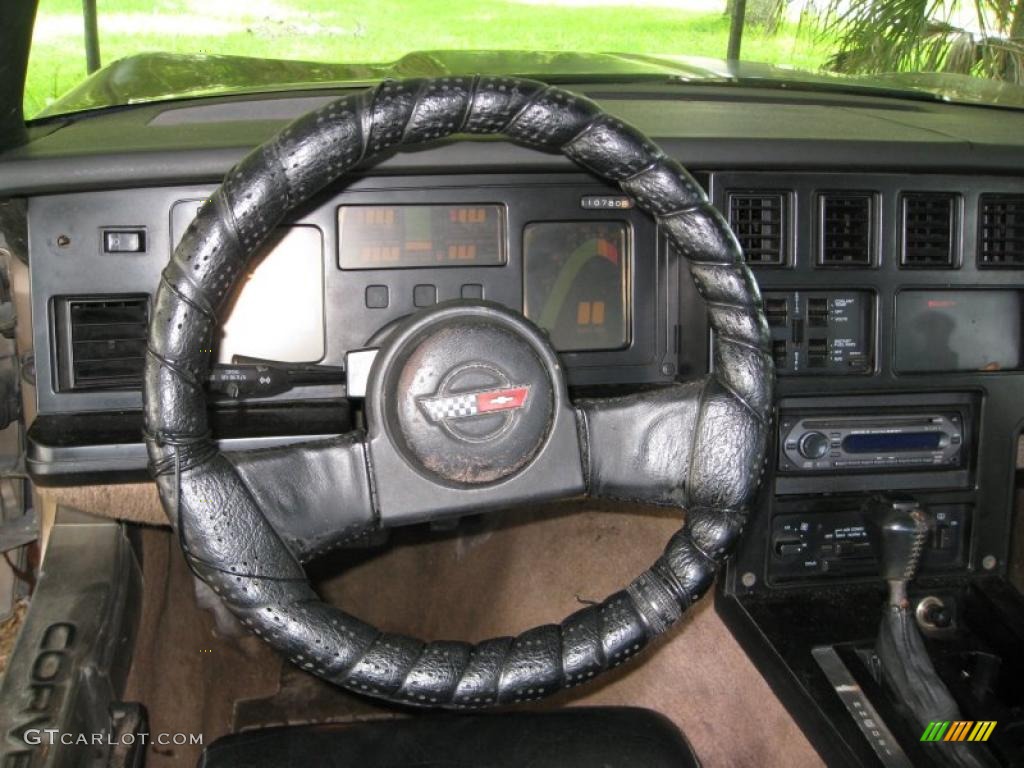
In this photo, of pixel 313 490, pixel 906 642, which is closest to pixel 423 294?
pixel 313 490

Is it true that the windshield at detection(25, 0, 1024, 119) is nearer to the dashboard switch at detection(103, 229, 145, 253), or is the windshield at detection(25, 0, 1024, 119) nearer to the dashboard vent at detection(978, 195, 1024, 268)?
the dashboard switch at detection(103, 229, 145, 253)

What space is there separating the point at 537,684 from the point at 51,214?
103cm

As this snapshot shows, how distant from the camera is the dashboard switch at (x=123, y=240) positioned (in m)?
1.48

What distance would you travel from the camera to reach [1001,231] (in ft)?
5.77

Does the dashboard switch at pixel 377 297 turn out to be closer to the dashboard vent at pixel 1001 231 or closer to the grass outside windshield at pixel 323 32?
the grass outside windshield at pixel 323 32

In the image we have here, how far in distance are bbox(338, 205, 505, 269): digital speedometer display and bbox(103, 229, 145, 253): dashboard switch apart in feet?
1.02

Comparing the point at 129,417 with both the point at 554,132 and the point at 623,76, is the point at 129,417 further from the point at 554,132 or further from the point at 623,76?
the point at 623,76

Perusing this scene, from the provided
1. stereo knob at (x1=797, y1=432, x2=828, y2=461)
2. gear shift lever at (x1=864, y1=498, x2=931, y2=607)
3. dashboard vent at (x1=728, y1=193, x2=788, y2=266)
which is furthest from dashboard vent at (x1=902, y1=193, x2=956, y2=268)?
gear shift lever at (x1=864, y1=498, x2=931, y2=607)

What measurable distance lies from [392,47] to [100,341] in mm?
922

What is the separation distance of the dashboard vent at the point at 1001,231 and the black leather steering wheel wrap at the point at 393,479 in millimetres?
804

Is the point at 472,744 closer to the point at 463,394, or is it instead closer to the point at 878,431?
the point at 463,394

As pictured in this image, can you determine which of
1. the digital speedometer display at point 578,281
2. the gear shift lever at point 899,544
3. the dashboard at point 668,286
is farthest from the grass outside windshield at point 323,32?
the gear shift lever at point 899,544

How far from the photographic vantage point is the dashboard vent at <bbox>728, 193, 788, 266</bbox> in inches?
64.2

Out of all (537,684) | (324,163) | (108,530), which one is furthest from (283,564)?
Answer: (108,530)
